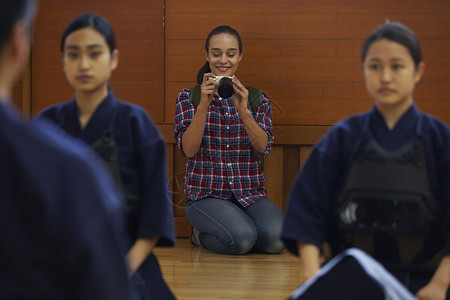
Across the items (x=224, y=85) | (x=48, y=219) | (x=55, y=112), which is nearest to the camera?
(x=48, y=219)

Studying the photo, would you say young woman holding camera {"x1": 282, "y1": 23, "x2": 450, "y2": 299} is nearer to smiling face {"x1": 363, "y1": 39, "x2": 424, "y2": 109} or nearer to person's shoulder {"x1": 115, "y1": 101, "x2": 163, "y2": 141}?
smiling face {"x1": 363, "y1": 39, "x2": 424, "y2": 109}

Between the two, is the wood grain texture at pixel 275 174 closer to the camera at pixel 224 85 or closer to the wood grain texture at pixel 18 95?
the camera at pixel 224 85

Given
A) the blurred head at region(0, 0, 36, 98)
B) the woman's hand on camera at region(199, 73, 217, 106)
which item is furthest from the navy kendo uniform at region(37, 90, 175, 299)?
the woman's hand on camera at region(199, 73, 217, 106)

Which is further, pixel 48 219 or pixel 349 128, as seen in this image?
pixel 349 128

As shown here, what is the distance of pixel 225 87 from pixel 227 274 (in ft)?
3.16

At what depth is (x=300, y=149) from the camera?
12.4 ft

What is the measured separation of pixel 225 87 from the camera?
314cm

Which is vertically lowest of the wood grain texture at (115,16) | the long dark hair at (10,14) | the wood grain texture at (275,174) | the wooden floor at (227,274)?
the wooden floor at (227,274)

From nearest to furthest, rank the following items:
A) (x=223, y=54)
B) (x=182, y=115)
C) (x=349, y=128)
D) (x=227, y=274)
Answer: (x=349, y=128)
(x=227, y=274)
(x=223, y=54)
(x=182, y=115)

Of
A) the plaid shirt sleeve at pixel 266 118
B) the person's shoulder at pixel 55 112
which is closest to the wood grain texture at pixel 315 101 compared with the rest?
the plaid shirt sleeve at pixel 266 118

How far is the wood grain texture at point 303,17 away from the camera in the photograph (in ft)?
12.3

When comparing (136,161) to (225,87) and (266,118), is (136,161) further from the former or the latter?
(266,118)

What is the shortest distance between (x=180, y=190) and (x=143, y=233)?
2.17 meters

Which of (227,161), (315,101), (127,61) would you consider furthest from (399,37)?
(127,61)
